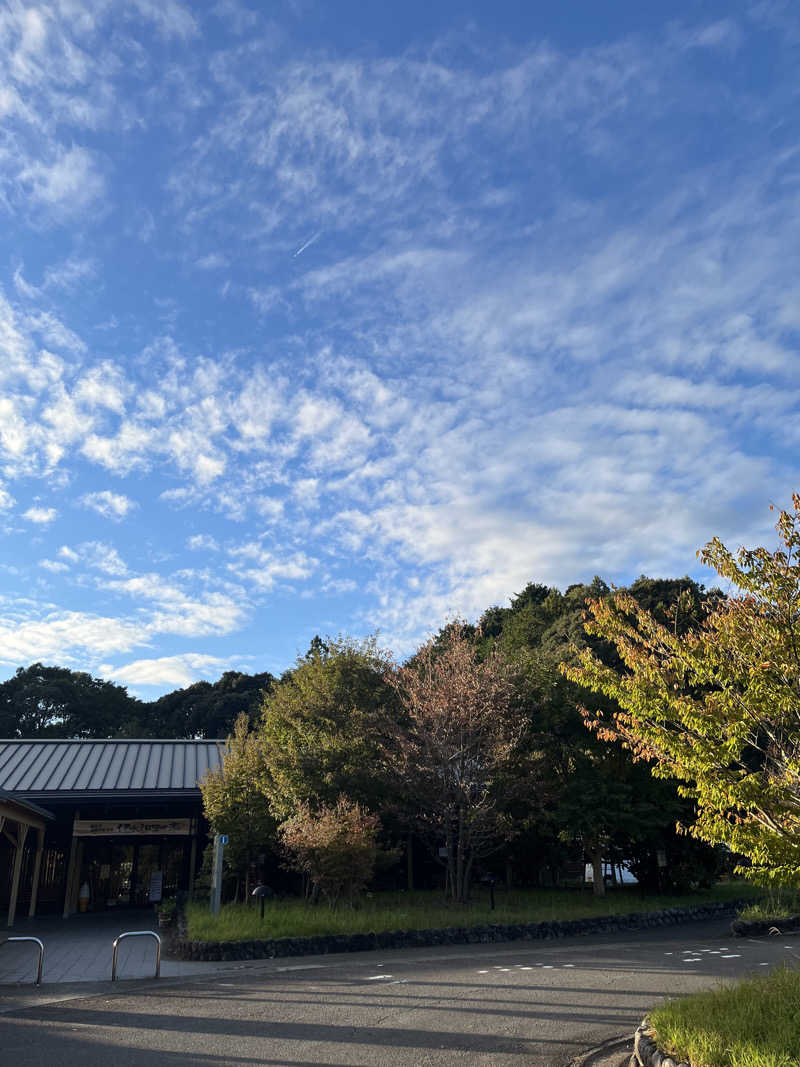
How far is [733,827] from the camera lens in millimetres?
8211

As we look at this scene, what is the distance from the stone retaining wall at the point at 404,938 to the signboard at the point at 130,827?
513 cm

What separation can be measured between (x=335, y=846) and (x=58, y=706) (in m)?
43.8

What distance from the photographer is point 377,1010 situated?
9.59 metres

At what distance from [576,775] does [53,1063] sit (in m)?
16.7

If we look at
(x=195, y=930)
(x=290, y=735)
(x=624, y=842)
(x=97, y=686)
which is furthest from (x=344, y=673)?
(x=97, y=686)

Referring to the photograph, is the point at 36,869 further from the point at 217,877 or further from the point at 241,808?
the point at 217,877

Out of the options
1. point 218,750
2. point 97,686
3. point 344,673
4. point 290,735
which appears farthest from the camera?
point 97,686

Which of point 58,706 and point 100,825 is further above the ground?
point 58,706

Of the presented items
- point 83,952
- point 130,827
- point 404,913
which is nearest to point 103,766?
point 130,827

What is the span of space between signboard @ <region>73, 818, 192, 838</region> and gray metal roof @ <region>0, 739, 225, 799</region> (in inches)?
43.4

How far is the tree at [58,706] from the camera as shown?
52.1m

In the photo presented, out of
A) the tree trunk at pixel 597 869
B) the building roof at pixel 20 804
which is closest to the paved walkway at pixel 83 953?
the building roof at pixel 20 804

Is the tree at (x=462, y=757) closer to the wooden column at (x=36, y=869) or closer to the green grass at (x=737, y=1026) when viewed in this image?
the green grass at (x=737, y=1026)

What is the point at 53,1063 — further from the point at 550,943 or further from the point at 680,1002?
the point at 550,943
